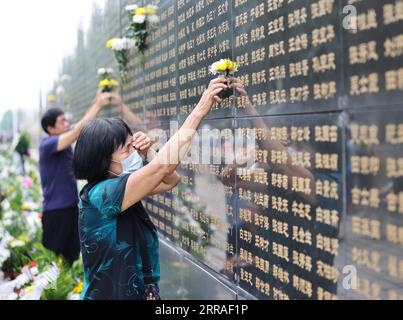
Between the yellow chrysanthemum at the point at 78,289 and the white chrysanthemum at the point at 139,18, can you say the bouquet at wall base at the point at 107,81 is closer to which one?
the white chrysanthemum at the point at 139,18

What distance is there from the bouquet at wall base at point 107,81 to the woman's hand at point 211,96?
308cm

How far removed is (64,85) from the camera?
1043cm

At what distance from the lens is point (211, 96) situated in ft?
8.66

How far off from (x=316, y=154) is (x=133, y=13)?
9.97ft

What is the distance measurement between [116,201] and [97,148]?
24 centimetres

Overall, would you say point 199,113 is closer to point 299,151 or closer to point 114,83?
point 299,151

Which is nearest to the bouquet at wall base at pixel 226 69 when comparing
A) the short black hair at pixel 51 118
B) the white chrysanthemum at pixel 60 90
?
the short black hair at pixel 51 118

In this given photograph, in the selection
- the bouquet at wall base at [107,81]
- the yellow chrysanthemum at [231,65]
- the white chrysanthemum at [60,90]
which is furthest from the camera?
the white chrysanthemum at [60,90]

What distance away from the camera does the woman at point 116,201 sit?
7.89ft

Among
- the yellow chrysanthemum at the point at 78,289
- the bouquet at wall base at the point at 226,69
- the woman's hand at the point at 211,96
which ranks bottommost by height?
the yellow chrysanthemum at the point at 78,289

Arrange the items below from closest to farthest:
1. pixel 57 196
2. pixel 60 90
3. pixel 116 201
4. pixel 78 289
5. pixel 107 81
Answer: pixel 116 201, pixel 78 289, pixel 57 196, pixel 107 81, pixel 60 90

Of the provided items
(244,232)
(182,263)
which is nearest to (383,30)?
(244,232)

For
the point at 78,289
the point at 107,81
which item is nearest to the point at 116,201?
the point at 78,289
